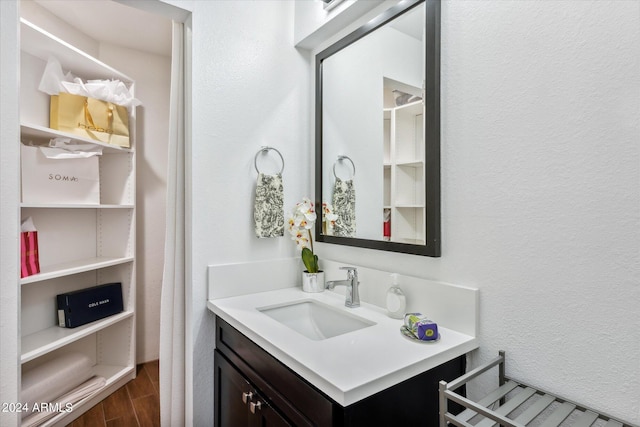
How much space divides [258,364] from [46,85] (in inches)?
75.5

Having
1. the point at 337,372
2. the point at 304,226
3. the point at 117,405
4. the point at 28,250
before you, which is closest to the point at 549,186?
the point at 337,372

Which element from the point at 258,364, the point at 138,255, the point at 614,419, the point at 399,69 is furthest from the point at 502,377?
the point at 138,255

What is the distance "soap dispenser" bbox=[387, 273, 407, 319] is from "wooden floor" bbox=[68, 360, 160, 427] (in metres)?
1.56

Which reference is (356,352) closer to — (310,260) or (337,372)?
(337,372)

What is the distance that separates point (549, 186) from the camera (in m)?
0.91

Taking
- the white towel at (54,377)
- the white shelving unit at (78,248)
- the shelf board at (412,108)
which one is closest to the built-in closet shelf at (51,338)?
the white shelving unit at (78,248)

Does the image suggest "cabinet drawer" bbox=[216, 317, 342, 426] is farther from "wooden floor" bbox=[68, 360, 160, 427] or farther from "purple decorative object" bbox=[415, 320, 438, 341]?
"wooden floor" bbox=[68, 360, 160, 427]

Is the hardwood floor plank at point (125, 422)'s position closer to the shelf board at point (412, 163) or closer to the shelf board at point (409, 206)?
the shelf board at point (409, 206)

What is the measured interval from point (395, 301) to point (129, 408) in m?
1.82

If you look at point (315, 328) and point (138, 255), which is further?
point (138, 255)

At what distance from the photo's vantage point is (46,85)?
6.11 ft

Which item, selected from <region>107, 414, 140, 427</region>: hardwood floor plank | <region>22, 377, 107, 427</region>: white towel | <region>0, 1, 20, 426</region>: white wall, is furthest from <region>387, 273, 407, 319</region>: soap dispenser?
<region>22, 377, 107, 427</region>: white towel

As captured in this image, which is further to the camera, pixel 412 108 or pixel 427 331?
pixel 412 108

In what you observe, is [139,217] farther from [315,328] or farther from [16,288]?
[315,328]
